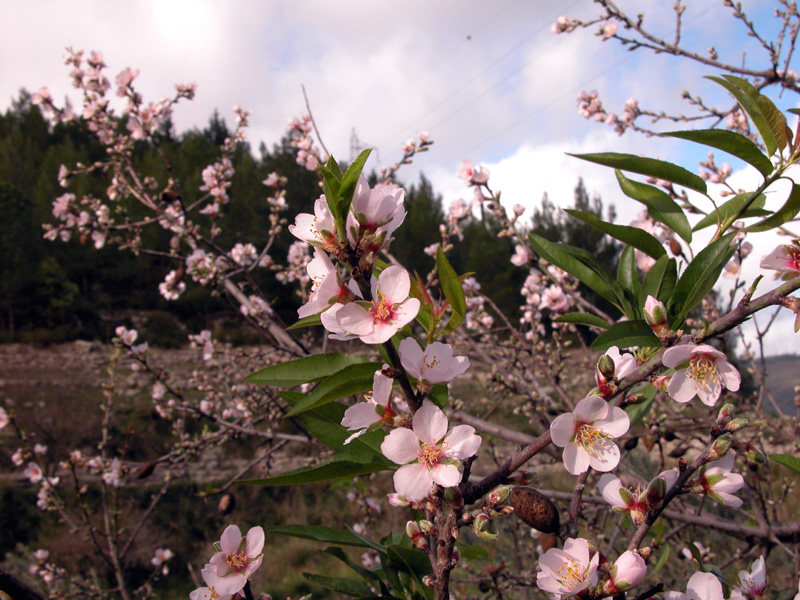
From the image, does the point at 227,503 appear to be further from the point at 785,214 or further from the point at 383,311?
the point at 785,214

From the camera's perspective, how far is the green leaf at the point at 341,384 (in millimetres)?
544

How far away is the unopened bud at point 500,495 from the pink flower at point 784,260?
A: 44cm

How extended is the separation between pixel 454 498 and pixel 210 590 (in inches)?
17.3

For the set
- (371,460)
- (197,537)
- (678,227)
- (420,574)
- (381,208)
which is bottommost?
(197,537)

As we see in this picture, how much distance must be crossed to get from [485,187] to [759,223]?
5.56 feet

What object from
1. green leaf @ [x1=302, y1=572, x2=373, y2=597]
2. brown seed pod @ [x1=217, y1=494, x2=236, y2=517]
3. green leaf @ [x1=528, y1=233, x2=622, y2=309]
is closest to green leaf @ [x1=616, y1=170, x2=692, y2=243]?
green leaf @ [x1=528, y1=233, x2=622, y2=309]

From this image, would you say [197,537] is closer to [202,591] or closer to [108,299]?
[202,591]

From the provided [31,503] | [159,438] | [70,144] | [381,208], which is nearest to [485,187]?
[381,208]

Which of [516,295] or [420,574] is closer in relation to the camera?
[420,574]

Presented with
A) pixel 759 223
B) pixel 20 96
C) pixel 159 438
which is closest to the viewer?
pixel 759 223

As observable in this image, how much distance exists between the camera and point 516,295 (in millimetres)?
17531

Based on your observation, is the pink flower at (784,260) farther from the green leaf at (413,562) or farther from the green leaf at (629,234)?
the green leaf at (413,562)

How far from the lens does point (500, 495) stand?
0.59 m

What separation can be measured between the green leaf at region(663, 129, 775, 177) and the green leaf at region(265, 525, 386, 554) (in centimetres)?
74
